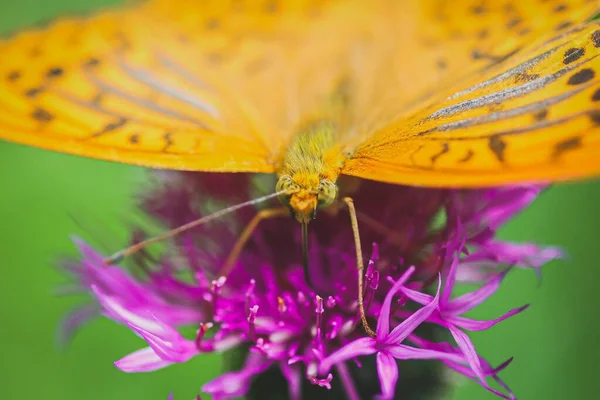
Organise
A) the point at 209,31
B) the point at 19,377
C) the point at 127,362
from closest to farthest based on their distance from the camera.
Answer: the point at 127,362 → the point at 209,31 → the point at 19,377

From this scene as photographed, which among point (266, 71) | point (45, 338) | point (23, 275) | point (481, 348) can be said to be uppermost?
point (266, 71)

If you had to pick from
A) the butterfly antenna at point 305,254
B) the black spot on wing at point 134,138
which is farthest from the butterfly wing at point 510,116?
the black spot on wing at point 134,138

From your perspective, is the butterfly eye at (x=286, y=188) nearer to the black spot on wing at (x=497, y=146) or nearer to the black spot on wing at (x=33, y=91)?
the black spot on wing at (x=497, y=146)

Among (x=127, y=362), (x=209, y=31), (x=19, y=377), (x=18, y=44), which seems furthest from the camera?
(x=19, y=377)

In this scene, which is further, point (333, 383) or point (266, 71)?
point (266, 71)

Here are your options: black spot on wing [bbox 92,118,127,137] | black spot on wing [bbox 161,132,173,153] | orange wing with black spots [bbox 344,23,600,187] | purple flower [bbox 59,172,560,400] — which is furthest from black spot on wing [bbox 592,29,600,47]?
black spot on wing [bbox 92,118,127,137]

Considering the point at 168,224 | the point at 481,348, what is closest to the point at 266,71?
the point at 168,224

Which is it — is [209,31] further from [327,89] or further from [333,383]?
[333,383]

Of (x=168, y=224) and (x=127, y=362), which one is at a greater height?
(x=168, y=224)
